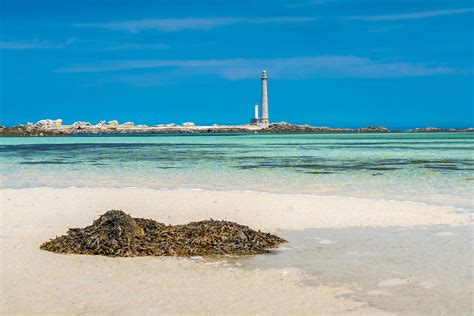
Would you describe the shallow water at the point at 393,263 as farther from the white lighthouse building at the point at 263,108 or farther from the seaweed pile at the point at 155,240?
the white lighthouse building at the point at 263,108

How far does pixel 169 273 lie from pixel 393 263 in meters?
3.25

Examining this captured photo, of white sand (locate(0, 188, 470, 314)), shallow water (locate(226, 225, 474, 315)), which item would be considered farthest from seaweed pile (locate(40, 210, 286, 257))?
shallow water (locate(226, 225, 474, 315))

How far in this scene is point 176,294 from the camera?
23.0ft

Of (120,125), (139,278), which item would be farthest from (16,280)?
(120,125)

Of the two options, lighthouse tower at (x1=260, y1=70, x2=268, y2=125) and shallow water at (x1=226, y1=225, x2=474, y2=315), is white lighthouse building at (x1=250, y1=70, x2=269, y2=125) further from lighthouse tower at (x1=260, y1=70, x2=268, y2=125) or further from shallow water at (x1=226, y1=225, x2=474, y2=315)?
shallow water at (x1=226, y1=225, x2=474, y2=315)

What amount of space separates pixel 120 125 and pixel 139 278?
6124 inches

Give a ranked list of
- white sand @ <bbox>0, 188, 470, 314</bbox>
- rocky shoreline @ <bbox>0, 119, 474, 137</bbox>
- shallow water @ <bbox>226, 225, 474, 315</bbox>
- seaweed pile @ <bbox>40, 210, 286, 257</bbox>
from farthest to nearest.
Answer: rocky shoreline @ <bbox>0, 119, 474, 137</bbox>
seaweed pile @ <bbox>40, 210, 286, 257</bbox>
shallow water @ <bbox>226, 225, 474, 315</bbox>
white sand @ <bbox>0, 188, 470, 314</bbox>

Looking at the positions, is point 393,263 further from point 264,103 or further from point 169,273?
point 264,103

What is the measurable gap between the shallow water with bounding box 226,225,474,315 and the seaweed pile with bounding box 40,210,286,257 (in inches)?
17.9

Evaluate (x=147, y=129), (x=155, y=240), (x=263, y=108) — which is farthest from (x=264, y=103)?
(x=155, y=240)

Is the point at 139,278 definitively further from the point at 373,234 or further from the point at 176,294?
the point at 373,234

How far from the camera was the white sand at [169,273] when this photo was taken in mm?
6613

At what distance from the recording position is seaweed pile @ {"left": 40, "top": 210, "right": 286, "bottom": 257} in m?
9.16

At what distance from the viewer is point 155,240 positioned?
9547 millimetres
